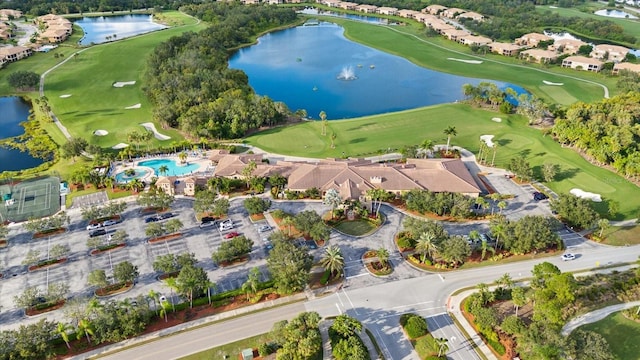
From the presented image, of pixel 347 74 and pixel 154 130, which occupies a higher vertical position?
pixel 347 74

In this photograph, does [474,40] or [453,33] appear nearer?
[474,40]

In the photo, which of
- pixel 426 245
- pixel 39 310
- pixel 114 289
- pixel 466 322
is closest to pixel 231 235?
pixel 114 289

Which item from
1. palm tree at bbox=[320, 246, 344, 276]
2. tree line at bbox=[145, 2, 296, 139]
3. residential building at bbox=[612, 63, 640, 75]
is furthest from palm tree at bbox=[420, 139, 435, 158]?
residential building at bbox=[612, 63, 640, 75]

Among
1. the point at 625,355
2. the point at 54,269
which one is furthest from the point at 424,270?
the point at 54,269

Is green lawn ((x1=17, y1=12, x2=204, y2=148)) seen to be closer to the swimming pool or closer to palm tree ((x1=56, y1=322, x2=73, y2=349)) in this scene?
the swimming pool

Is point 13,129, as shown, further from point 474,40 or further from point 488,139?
point 474,40

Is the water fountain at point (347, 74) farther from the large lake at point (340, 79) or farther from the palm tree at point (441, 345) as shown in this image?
the palm tree at point (441, 345)

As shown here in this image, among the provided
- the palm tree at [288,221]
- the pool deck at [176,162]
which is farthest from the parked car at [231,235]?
the pool deck at [176,162]
